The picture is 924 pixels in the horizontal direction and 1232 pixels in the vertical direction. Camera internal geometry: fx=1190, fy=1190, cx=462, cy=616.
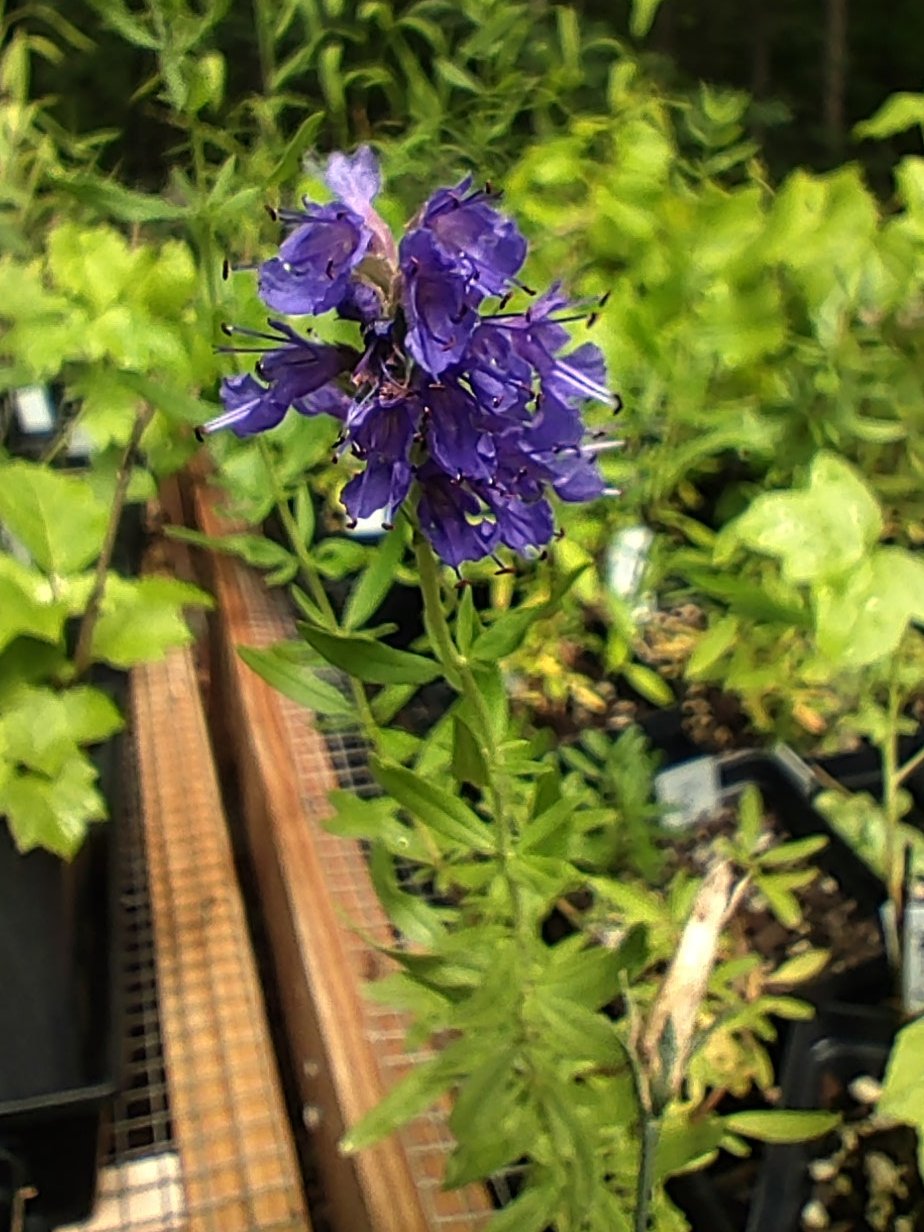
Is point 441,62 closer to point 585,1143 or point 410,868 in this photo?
point 410,868

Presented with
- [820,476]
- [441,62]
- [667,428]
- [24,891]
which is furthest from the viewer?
[441,62]

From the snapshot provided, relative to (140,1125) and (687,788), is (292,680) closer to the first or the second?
(140,1125)

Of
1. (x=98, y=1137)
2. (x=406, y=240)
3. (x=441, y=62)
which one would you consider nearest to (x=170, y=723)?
(x=98, y=1137)

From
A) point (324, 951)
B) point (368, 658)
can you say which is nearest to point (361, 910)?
point (324, 951)

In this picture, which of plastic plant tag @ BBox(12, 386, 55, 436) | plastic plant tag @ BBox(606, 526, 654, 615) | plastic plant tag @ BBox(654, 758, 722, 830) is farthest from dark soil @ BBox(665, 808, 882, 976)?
plastic plant tag @ BBox(12, 386, 55, 436)

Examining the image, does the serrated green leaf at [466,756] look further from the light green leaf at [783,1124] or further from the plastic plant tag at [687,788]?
the plastic plant tag at [687,788]
